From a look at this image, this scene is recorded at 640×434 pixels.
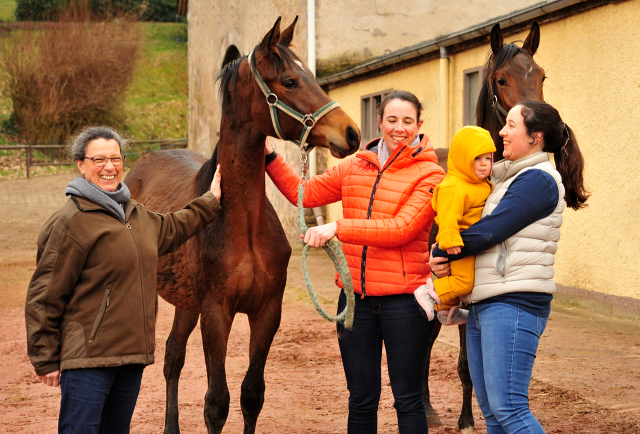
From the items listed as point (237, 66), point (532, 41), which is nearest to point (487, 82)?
point (532, 41)

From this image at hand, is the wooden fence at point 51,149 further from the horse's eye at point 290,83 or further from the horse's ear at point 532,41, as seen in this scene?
the horse's eye at point 290,83

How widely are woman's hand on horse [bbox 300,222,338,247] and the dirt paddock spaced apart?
1836 millimetres

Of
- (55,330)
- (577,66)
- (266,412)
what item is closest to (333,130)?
(55,330)

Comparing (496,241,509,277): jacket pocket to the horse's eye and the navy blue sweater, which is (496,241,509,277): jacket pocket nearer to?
the navy blue sweater

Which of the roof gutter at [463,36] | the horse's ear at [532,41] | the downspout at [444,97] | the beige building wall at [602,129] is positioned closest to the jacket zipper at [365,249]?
the horse's ear at [532,41]

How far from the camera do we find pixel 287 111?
3381mm

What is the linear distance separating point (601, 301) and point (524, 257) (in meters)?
5.45

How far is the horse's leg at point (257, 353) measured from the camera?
12.7 ft

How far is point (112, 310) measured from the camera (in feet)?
8.92

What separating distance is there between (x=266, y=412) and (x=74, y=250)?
253 centimetres

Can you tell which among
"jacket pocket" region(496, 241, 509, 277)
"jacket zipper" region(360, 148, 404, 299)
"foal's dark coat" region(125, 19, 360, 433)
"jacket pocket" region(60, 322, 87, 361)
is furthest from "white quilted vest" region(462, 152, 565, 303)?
"jacket pocket" region(60, 322, 87, 361)

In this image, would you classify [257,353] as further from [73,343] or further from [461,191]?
[461,191]

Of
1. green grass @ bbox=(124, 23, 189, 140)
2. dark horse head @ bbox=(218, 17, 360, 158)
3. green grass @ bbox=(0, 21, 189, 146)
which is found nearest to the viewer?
dark horse head @ bbox=(218, 17, 360, 158)

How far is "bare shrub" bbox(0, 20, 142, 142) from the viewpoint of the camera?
26047 mm
